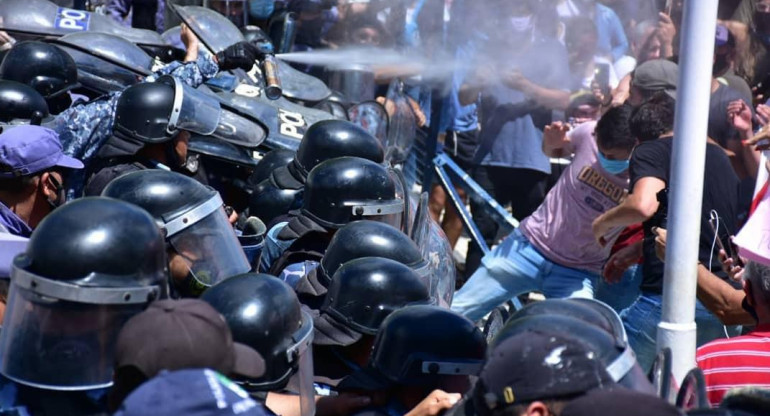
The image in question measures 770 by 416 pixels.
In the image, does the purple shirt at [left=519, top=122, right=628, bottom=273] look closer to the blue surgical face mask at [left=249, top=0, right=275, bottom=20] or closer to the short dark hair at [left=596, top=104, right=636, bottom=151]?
the short dark hair at [left=596, top=104, right=636, bottom=151]

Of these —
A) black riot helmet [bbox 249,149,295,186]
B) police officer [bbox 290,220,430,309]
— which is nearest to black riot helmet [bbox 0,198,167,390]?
police officer [bbox 290,220,430,309]

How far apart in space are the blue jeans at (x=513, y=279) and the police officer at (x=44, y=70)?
259 centimetres

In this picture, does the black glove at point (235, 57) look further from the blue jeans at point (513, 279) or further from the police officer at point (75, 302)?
the police officer at point (75, 302)

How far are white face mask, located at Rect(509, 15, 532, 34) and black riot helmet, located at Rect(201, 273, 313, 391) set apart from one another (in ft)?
19.7

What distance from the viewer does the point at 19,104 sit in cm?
564

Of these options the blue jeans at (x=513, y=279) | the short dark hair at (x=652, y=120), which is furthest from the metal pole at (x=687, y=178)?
the blue jeans at (x=513, y=279)

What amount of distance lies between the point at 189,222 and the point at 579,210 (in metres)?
3.06

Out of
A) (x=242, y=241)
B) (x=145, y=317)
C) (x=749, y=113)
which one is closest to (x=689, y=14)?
(x=145, y=317)

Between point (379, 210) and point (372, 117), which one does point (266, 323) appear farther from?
point (372, 117)

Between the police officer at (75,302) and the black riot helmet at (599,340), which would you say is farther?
the police officer at (75,302)

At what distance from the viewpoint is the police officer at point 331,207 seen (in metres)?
4.86

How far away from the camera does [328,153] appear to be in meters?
5.56

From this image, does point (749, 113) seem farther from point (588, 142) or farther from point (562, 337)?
point (562, 337)

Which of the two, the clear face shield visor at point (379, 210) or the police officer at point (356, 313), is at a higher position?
the police officer at point (356, 313)
